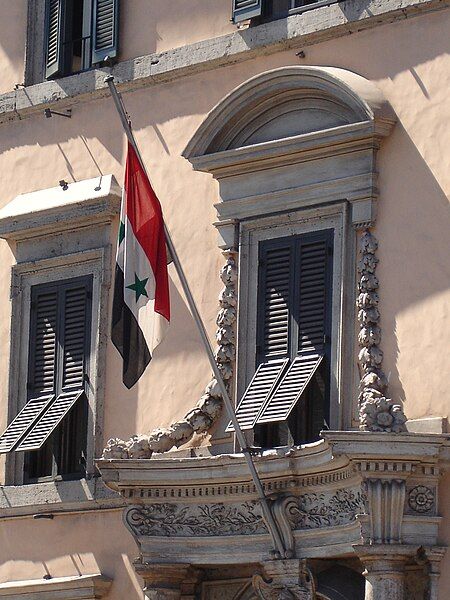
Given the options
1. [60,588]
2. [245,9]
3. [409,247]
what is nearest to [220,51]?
[245,9]

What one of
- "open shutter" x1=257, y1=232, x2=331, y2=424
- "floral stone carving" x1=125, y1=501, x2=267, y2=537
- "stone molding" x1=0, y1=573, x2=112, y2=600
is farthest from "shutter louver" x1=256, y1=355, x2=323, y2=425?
"stone molding" x1=0, y1=573, x2=112, y2=600

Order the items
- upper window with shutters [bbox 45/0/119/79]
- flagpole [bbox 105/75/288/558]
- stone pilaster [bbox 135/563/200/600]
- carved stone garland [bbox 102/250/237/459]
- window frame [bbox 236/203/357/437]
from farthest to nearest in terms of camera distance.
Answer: upper window with shutters [bbox 45/0/119/79]
carved stone garland [bbox 102/250/237/459]
stone pilaster [bbox 135/563/200/600]
window frame [bbox 236/203/357/437]
flagpole [bbox 105/75/288/558]

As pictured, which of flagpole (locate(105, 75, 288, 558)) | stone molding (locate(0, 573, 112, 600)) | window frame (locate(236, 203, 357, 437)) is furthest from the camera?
stone molding (locate(0, 573, 112, 600))

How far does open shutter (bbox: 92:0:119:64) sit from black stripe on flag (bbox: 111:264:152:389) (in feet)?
9.66

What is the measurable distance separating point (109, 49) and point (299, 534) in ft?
17.0

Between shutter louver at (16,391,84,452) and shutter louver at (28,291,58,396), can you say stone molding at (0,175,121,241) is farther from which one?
shutter louver at (16,391,84,452)

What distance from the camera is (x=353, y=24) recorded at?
67.2 feet

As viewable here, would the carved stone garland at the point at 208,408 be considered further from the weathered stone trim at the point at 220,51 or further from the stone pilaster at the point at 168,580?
the weathered stone trim at the point at 220,51

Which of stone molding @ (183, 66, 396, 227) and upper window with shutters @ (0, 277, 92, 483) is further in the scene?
upper window with shutters @ (0, 277, 92, 483)

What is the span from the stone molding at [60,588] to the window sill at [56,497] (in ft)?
2.04

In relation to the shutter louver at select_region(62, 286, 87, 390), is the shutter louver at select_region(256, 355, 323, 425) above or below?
below

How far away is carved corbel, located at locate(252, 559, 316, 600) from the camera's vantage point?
19.9 m

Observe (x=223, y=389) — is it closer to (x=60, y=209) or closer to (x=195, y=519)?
(x=195, y=519)

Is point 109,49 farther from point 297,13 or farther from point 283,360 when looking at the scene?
point 283,360
